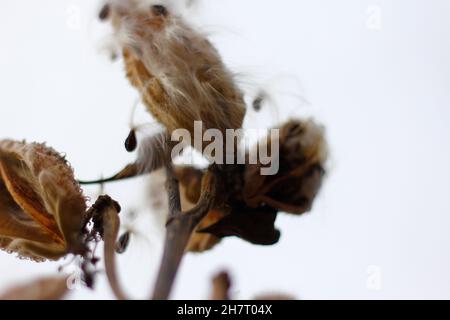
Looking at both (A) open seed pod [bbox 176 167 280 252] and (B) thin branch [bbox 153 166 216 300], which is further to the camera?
(A) open seed pod [bbox 176 167 280 252]

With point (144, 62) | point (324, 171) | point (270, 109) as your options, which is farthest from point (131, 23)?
point (324, 171)

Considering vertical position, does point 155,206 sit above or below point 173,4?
below

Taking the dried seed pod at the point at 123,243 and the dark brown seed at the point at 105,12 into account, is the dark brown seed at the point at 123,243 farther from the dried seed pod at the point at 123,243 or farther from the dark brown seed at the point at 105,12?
the dark brown seed at the point at 105,12

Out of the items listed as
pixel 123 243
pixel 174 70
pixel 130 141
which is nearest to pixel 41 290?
pixel 123 243

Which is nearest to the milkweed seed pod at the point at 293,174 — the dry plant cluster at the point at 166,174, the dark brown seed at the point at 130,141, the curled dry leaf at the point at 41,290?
the dry plant cluster at the point at 166,174

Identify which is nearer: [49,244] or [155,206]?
[49,244]

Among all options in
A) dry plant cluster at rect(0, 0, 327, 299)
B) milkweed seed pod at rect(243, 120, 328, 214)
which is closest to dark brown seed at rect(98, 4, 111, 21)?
dry plant cluster at rect(0, 0, 327, 299)

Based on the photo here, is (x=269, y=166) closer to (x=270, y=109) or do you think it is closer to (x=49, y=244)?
(x=270, y=109)

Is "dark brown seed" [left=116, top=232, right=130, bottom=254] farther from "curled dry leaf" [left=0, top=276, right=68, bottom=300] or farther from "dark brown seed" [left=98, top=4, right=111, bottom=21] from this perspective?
"dark brown seed" [left=98, top=4, right=111, bottom=21]
